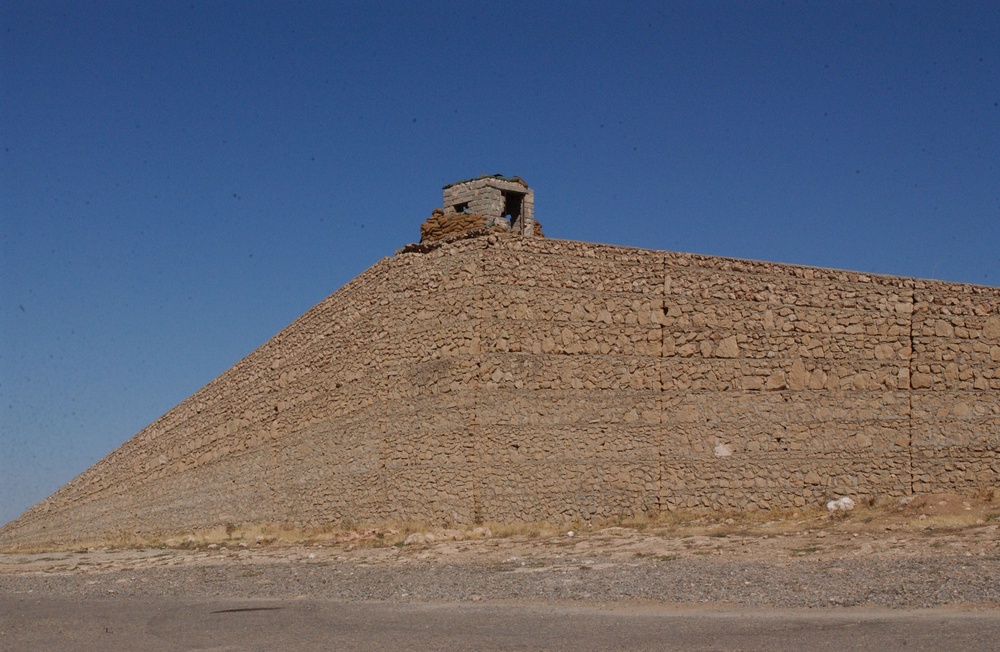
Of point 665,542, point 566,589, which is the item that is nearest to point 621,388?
point 665,542

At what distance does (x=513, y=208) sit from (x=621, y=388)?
24.5ft

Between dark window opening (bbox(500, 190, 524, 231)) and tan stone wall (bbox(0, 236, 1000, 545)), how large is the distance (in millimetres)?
5039

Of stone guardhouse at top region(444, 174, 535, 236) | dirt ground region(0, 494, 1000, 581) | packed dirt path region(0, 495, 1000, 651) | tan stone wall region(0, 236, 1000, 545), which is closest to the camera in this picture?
packed dirt path region(0, 495, 1000, 651)

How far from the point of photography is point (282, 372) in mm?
20672

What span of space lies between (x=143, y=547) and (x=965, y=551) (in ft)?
50.8

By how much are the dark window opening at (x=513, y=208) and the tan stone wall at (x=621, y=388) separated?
5039mm

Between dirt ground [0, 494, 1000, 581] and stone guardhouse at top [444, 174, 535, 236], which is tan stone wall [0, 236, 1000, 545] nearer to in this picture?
dirt ground [0, 494, 1000, 581]

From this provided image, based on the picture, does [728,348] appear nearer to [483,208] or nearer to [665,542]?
[665,542]

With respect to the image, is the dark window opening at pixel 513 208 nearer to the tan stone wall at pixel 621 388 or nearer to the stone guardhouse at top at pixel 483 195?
the stone guardhouse at top at pixel 483 195

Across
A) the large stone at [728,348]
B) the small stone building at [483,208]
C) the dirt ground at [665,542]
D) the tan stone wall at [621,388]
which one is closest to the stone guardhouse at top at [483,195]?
the small stone building at [483,208]

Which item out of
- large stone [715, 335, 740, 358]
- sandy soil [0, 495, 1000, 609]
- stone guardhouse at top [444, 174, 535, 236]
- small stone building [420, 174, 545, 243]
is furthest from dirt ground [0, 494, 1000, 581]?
stone guardhouse at top [444, 174, 535, 236]

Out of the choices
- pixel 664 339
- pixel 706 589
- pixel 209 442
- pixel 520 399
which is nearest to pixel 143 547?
pixel 209 442

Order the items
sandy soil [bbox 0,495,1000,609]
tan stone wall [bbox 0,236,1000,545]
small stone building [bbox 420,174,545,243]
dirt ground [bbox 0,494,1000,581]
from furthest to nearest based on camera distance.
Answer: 1. small stone building [bbox 420,174,545,243]
2. tan stone wall [bbox 0,236,1000,545]
3. dirt ground [bbox 0,494,1000,581]
4. sandy soil [bbox 0,495,1000,609]

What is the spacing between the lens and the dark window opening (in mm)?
22938
